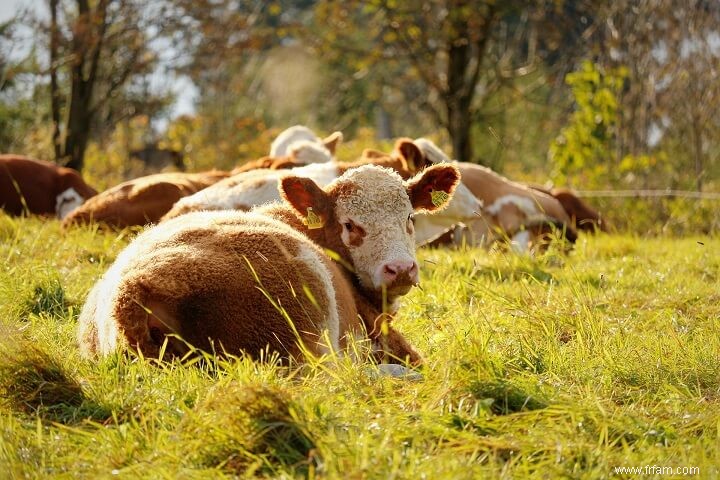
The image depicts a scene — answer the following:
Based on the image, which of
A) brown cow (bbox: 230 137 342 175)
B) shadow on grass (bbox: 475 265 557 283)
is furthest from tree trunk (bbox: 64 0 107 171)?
shadow on grass (bbox: 475 265 557 283)

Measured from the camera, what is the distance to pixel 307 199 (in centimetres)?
586

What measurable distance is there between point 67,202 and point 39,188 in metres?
0.41

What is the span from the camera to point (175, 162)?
23.7 meters

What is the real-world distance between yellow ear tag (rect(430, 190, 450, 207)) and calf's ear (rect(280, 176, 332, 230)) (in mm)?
677

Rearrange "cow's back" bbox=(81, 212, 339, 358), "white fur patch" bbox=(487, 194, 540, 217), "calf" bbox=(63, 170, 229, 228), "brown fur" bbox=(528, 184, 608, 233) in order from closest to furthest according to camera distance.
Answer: "cow's back" bbox=(81, 212, 339, 358)
"calf" bbox=(63, 170, 229, 228)
"white fur patch" bbox=(487, 194, 540, 217)
"brown fur" bbox=(528, 184, 608, 233)

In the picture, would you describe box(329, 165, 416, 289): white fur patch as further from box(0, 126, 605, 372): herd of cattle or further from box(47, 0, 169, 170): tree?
box(47, 0, 169, 170): tree

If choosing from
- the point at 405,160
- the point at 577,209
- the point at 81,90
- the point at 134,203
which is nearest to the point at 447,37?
the point at 577,209

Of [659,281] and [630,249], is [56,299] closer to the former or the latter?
[659,281]

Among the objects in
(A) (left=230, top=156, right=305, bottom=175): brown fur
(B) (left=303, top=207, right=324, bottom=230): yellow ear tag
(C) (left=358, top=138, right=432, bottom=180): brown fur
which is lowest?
(A) (left=230, top=156, right=305, bottom=175): brown fur

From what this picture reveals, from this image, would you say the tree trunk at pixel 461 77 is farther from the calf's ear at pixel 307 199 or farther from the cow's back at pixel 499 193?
the calf's ear at pixel 307 199

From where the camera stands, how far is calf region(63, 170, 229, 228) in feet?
32.7

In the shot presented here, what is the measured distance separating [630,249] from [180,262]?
Answer: 6920 mm

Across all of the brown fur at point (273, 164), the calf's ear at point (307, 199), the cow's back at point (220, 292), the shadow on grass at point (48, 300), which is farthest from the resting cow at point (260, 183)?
the cow's back at point (220, 292)

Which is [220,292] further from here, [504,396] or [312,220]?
[312,220]
